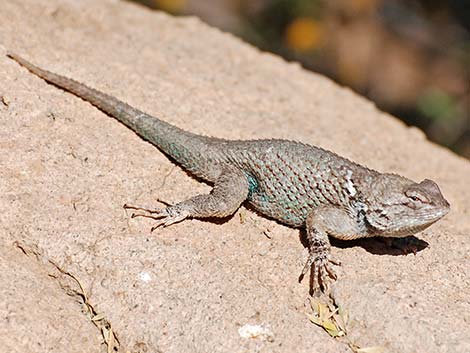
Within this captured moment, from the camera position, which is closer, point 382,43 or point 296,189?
point 296,189

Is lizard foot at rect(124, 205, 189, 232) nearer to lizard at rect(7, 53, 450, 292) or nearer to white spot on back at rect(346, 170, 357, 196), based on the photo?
lizard at rect(7, 53, 450, 292)

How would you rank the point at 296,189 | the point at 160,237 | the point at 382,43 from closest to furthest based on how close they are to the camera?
the point at 160,237
the point at 296,189
the point at 382,43

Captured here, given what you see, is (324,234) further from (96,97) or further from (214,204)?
(96,97)

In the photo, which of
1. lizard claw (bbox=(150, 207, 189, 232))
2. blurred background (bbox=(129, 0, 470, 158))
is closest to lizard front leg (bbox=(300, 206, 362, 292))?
lizard claw (bbox=(150, 207, 189, 232))

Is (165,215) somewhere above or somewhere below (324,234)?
below

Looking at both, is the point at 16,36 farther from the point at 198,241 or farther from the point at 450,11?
the point at 450,11

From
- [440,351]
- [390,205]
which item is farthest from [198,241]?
[440,351]

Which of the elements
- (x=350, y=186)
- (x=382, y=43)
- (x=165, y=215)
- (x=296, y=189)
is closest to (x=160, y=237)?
(x=165, y=215)
